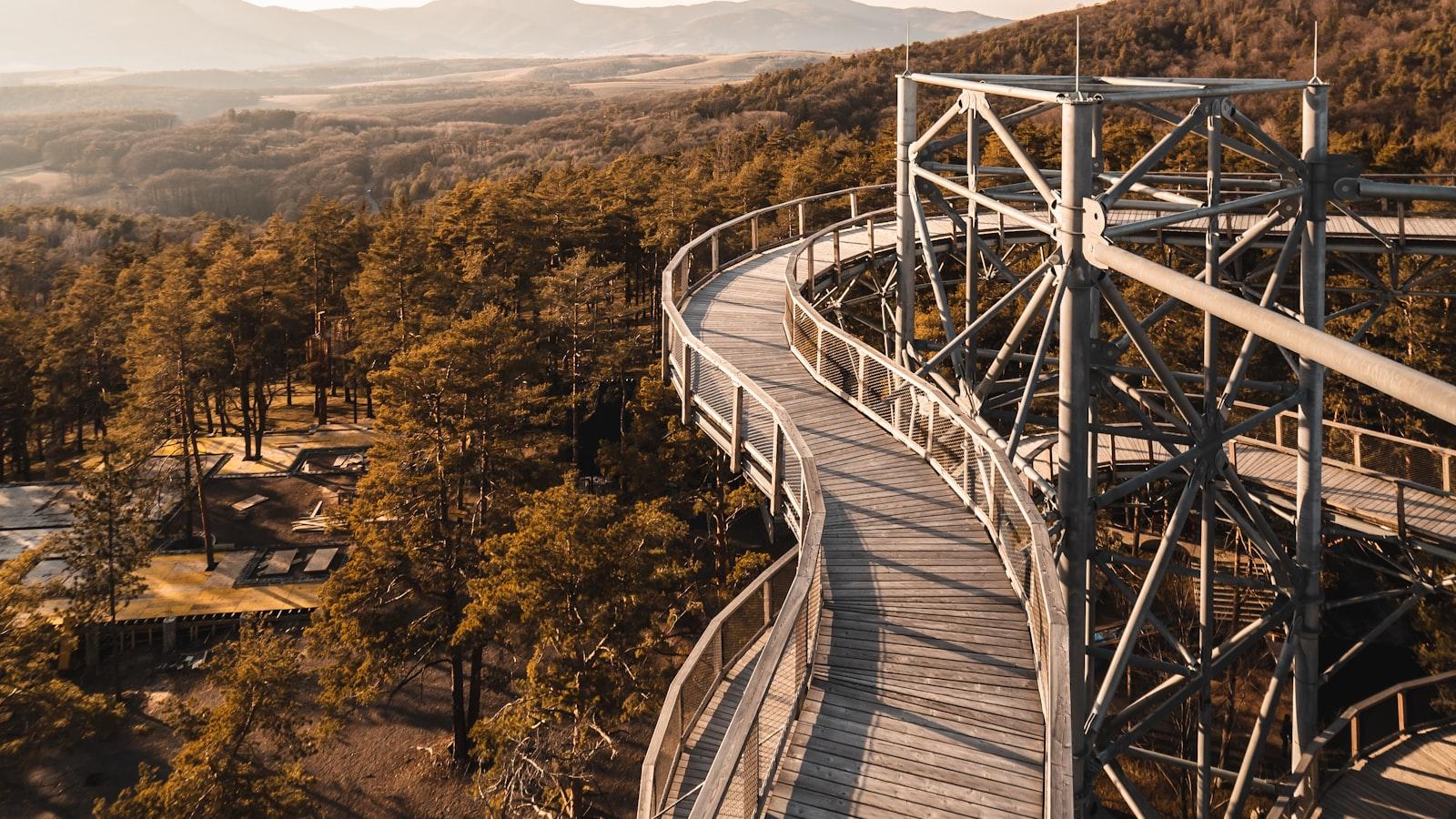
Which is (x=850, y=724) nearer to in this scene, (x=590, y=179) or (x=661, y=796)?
(x=661, y=796)

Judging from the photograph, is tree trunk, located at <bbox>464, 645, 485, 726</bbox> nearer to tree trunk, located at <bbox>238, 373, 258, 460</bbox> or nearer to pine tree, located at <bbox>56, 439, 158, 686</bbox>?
pine tree, located at <bbox>56, 439, 158, 686</bbox>

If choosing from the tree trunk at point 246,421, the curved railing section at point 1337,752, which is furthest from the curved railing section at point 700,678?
the tree trunk at point 246,421

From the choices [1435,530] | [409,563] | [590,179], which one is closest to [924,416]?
[1435,530]

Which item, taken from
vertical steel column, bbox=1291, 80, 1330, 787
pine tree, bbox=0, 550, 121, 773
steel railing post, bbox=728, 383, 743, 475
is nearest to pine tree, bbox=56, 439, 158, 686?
pine tree, bbox=0, 550, 121, 773

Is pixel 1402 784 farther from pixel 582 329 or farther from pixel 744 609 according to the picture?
pixel 582 329

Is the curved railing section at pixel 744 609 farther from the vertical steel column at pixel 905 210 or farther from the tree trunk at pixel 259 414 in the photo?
the tree trunk at pixel 259 414

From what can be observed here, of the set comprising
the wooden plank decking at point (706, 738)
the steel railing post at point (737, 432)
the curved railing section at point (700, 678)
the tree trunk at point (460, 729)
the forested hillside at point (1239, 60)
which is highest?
the forested hillside at point (1239, 60)
